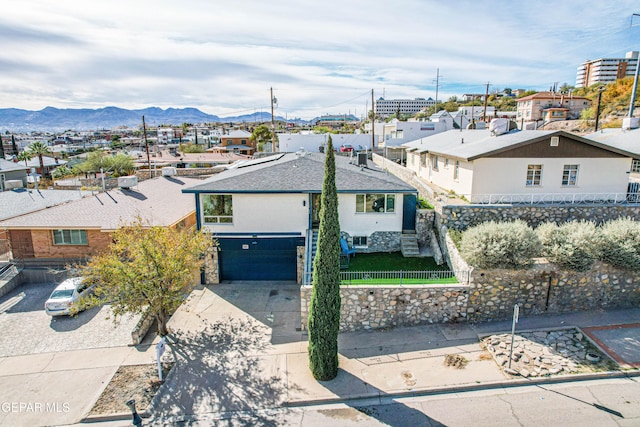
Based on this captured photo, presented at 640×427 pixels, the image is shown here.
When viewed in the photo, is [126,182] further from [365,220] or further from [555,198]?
[555,198]

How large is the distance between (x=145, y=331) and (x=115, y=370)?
2402 mm

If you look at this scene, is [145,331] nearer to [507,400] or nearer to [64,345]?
[64,345]

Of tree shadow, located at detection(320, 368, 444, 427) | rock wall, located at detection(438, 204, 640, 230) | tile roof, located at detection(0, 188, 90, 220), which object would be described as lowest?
tree shadow, located at detection(320, 368, 444, 427)

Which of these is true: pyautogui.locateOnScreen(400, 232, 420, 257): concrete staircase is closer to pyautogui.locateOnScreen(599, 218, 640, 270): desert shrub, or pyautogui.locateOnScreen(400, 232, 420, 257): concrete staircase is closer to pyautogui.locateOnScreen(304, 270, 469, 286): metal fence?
pyautogui.locateOnScreen(304, 270, 469, 286): metal fence

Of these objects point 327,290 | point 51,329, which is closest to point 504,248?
point 327,290

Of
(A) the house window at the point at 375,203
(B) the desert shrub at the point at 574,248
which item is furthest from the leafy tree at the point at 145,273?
(B) the desert shrub at the point at 574,248

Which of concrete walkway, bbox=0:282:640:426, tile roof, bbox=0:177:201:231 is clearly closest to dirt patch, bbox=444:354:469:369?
concrete walkway, bbox=0:282:640:426

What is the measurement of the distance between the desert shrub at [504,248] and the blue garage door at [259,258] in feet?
28.3

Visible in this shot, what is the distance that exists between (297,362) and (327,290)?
Result: 10.5 ft

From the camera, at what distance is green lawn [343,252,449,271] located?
17.6m

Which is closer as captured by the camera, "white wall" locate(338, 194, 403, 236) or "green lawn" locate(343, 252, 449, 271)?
"green lawn" locate(343, 252, 449, 271)

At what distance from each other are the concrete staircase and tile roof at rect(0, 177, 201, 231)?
1236 cm

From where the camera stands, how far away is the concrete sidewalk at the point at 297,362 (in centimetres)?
1137

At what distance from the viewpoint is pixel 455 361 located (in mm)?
12586
